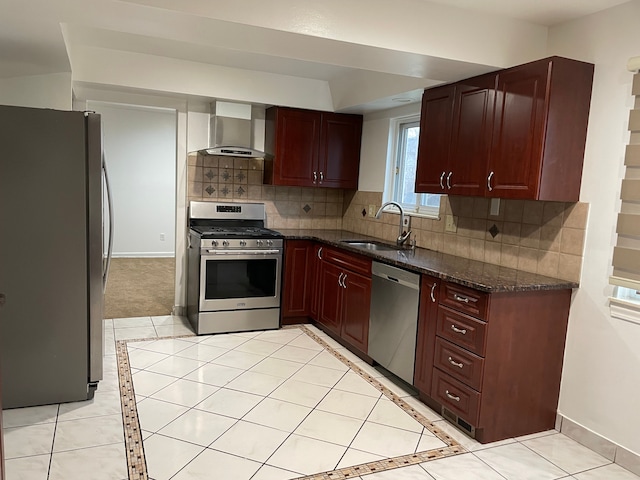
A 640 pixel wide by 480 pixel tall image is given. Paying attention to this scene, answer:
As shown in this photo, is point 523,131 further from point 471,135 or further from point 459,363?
point 459,363

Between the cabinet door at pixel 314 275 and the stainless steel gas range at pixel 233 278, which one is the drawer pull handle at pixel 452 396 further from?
the stainless steel gas range at pixel 233 278

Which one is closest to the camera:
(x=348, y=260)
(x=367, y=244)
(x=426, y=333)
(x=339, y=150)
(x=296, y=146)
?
(x=426, y=333)

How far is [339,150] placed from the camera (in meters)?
4.74

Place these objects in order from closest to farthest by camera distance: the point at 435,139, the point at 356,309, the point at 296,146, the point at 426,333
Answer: the point at 426,333 < the point at 435,139 < the point at 356,309 < the point at 296,146

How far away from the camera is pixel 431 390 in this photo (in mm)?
2904

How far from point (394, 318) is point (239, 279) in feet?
5.10

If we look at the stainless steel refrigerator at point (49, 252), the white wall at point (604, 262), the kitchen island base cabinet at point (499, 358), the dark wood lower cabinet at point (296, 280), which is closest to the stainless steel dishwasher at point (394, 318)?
the kitchen island base cabinet at point (499, 358)

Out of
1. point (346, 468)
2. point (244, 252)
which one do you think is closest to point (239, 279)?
point (244, 252)

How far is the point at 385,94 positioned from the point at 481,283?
6.34 feet

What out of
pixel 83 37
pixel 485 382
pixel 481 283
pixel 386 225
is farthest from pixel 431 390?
pixel 83 37

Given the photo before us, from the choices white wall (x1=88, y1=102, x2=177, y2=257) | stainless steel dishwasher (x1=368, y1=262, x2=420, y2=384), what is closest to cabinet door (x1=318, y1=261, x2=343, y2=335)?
stainless steel dishwasher (x1=368, y1=262, x2=420, y2=384)

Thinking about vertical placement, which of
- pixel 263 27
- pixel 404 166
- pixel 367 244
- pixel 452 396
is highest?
pixel 263 27

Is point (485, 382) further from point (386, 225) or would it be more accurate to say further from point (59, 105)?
point (59, 105)

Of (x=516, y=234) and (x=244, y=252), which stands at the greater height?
(x=516, y=234)
